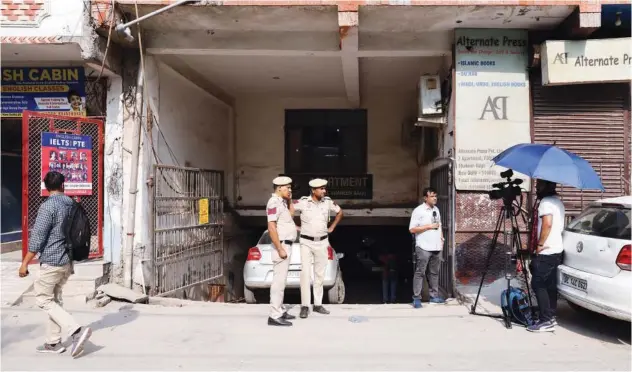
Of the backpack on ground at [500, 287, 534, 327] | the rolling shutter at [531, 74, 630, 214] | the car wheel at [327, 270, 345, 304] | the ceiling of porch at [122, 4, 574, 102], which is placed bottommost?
the car wheel at [327, 270, 345, 304]

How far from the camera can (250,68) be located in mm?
9930

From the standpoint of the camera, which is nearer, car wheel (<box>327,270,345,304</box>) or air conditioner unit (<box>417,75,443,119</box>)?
car wheel (<box>327,270,345,304</box>)

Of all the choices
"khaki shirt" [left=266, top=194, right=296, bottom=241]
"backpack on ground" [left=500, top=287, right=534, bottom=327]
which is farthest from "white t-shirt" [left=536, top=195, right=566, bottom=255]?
"khaki shirt" [left=266, top=194, right=296, bottom=241]

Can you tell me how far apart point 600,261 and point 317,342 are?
3035mm

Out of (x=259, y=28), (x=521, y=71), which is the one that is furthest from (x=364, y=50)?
(x=521, y=71)

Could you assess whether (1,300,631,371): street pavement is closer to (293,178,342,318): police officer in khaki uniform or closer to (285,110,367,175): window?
(293,178,342,318): police officer in khaki uniform

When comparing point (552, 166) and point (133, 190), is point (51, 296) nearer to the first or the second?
point (133, 190)

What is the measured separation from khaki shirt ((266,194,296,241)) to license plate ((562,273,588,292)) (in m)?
3.16

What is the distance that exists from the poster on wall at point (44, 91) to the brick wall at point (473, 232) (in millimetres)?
6285

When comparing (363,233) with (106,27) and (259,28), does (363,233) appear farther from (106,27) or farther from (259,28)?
(106,27)

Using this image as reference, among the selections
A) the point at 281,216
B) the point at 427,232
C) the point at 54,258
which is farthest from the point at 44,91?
the point at 427,232

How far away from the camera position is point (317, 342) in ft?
17.5

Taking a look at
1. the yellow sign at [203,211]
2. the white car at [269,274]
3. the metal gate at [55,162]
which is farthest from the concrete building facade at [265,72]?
the white car at [269,274]

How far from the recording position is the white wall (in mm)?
12641
